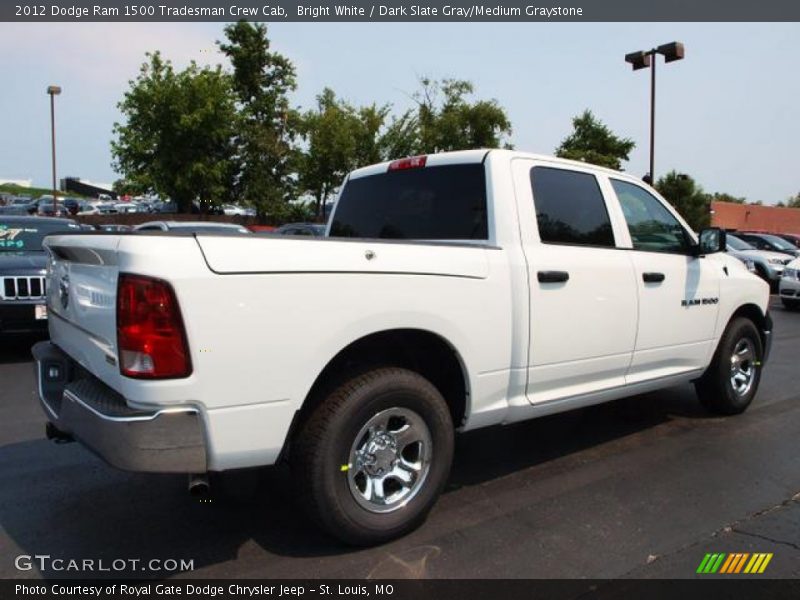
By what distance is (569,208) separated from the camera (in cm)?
421

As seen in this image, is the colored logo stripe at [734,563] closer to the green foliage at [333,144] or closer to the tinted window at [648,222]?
the tinted window at [648,222]

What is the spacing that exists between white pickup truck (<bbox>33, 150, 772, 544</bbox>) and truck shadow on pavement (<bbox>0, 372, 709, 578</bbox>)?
309mm

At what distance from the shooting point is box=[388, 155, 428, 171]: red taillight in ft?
14.4

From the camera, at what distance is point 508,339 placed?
3.67 m

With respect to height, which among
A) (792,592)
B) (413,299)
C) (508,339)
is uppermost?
(413,299)

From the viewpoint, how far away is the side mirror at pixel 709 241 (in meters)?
5.05

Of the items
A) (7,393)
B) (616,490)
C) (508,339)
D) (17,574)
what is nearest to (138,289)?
(17,574)

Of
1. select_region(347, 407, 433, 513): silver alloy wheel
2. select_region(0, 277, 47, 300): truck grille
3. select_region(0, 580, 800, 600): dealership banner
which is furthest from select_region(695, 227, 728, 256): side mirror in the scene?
select_region(0, 277, 47, 300): truck grille

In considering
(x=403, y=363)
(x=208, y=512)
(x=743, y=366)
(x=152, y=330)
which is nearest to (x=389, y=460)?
(x=403, y=363)

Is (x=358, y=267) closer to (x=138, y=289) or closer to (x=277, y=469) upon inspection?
(x=138, y=289)

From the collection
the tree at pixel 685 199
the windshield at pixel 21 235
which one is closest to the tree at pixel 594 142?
the tree at pixel 685 199

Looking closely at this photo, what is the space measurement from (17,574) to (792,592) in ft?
11.1

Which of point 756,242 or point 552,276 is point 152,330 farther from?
point 756,242

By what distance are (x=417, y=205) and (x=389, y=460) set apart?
1.77m
